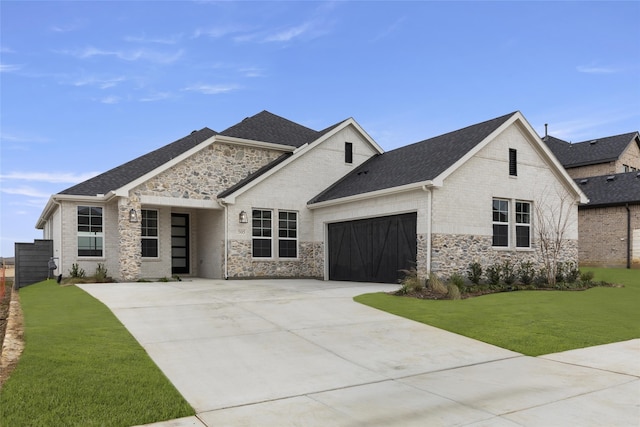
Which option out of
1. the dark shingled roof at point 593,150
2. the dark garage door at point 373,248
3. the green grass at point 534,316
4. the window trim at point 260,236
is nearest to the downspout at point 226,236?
the window trim at point 260,236

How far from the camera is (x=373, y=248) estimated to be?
18.2 m

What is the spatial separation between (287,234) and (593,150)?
26.5 meters

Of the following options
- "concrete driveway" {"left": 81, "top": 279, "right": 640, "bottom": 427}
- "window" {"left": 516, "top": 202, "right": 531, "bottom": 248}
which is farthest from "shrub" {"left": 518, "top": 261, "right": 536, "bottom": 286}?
"concrete driveway" {"left": 81, "top": 279, "right": 640, "bottom": 427}

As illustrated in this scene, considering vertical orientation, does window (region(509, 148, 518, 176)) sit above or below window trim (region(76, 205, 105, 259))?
above

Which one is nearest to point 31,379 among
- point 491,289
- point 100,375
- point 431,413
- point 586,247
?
point 100,375

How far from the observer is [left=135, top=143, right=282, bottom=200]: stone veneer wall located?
734 inches

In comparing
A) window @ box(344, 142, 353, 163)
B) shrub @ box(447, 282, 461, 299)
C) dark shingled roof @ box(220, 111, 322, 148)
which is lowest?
shrub @ box(447, 282, 461, 299)

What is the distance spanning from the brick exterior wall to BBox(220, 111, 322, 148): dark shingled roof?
643 inches

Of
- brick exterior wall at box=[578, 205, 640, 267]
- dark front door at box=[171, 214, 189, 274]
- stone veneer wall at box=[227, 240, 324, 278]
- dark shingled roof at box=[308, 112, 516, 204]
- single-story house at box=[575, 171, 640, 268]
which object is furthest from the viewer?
brick exterior wall at box=[578, 205, 640, 267]

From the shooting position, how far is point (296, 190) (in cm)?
2075

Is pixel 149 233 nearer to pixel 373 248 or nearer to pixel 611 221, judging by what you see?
pixel 373 248

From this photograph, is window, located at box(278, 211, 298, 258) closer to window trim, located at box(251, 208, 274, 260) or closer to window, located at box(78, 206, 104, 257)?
window trim, located at box(251, 208, 274, 260)

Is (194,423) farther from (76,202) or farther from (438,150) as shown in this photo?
(76,202)

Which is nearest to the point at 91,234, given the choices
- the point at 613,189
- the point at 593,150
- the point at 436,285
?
the point at 436,285
